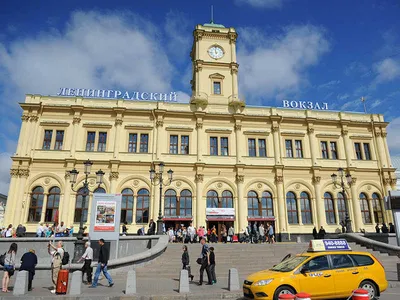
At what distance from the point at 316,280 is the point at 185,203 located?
811 inches

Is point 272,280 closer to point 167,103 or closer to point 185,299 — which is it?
point 185,299

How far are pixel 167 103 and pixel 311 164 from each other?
1716 centimetres

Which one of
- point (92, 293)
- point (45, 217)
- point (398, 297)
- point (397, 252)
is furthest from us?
point (45, 217)

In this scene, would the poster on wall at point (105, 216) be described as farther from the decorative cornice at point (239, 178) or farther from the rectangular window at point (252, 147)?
the rectangular window at point (252, 147)

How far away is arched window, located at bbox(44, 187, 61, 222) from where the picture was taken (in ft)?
87.3

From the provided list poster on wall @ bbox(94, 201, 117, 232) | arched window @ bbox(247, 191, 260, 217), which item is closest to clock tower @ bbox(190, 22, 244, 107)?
arched window @ bbox(247, 191, 260, 217)

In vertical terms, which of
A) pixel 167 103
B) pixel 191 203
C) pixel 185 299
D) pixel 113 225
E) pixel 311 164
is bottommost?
pixel 185 299

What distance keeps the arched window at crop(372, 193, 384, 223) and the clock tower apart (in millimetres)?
17654

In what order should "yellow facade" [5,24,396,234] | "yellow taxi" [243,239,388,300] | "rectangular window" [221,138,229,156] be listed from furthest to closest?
"rectangular window" [221,138,229,156], "yellow facade" [5,24,396,234], "yellow taxi" [243,239,388,300]

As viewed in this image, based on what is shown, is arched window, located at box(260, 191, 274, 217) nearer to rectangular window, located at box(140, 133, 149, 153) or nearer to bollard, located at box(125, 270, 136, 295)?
rectangular window, located at box(140, 133, 149, 153)

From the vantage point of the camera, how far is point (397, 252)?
17703 mm

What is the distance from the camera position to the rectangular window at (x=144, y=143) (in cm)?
2980

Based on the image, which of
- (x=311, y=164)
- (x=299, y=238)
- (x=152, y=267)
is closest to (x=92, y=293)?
(x=152, y=267)

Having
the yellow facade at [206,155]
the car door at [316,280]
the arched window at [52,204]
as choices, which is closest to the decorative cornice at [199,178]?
the yellow facade at [206,155]
